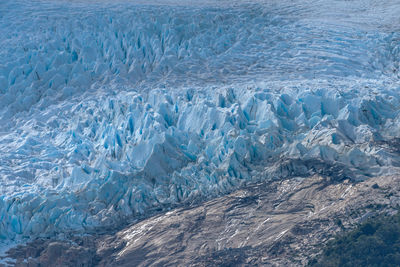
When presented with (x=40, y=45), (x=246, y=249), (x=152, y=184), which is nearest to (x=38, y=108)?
(x=40, y=45)

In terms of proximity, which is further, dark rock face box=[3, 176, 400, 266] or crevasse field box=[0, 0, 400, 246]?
crevasse field box=[0, 0, 400, 246]

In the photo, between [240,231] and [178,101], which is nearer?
[240,231]

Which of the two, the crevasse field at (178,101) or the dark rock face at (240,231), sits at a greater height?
the crevasse field at (178,101)

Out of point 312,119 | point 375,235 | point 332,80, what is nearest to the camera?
point 375,235

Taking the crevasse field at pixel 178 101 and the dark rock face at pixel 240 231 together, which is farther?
the crevasse field at pixel 178 101

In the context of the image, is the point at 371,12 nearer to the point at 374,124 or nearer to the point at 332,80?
the point at 332,80
